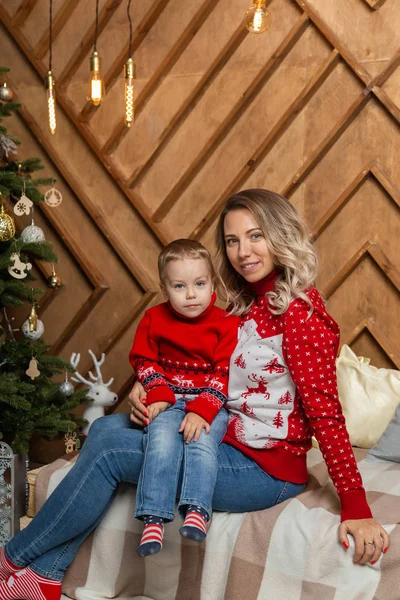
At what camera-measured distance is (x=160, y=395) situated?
71.9 inches

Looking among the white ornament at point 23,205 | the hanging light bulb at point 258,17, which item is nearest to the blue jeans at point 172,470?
the white ornament at point 23,205

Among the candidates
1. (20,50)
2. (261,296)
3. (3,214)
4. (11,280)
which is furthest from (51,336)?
(261,296)

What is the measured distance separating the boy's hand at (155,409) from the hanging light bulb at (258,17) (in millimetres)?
1426

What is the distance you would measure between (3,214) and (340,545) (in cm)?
164

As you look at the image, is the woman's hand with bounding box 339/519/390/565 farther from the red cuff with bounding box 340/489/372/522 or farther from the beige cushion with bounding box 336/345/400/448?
the beige cushion with bounding box 336/345/400/448

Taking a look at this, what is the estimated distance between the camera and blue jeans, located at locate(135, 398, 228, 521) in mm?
1590

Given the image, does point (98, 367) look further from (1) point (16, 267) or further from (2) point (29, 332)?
(1) point (16, 267)

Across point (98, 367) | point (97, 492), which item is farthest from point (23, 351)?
point (97, 492)

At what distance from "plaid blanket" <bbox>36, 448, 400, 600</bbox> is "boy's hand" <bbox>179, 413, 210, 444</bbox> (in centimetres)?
25

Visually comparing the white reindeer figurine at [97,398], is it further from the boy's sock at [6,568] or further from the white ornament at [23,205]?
the boy's sock at [6,568]

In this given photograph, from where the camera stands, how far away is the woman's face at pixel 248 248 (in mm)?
1822

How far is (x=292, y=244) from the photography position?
1.82 metres

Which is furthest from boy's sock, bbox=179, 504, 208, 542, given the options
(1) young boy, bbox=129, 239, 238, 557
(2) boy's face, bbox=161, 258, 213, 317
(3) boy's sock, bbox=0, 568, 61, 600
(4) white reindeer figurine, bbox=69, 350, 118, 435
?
(4) white reindeer figurine, bbox=69, 350, 118, 435

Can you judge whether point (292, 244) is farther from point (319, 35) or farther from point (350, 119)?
point (319, 35)
